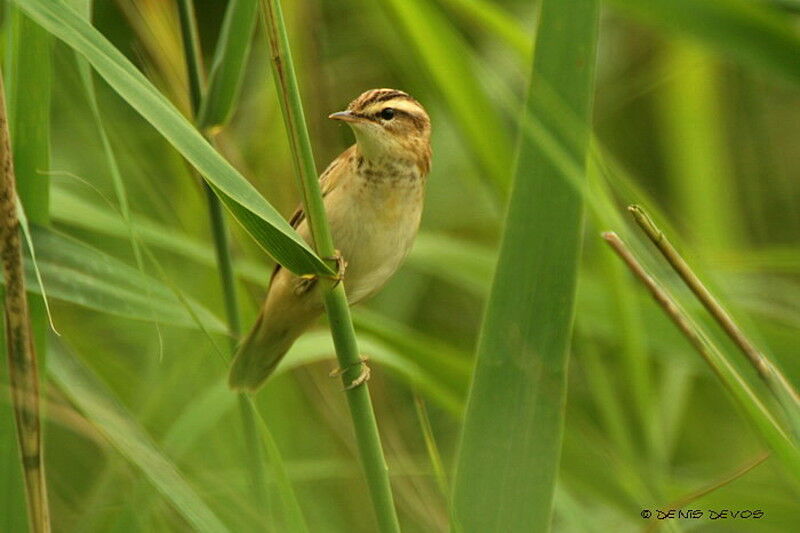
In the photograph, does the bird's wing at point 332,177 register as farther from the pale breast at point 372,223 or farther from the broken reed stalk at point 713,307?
the broken reed stalk at point 713,307

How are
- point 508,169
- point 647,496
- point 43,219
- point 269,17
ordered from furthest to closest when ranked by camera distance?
point 508,169 → point 647,496 → point 43,219 → point 269,17

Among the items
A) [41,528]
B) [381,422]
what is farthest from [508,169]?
[41,528]

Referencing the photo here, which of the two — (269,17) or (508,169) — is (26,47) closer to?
(269,17)

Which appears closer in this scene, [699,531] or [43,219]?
[43,219]

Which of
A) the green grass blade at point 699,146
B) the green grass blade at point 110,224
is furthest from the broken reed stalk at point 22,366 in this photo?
the green grass blade at point 699,146

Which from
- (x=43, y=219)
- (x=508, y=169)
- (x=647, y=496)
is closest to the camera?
(x=43, y=219)

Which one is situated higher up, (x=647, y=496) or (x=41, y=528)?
(x=647, y=496)

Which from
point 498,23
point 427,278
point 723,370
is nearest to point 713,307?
point 723,370
